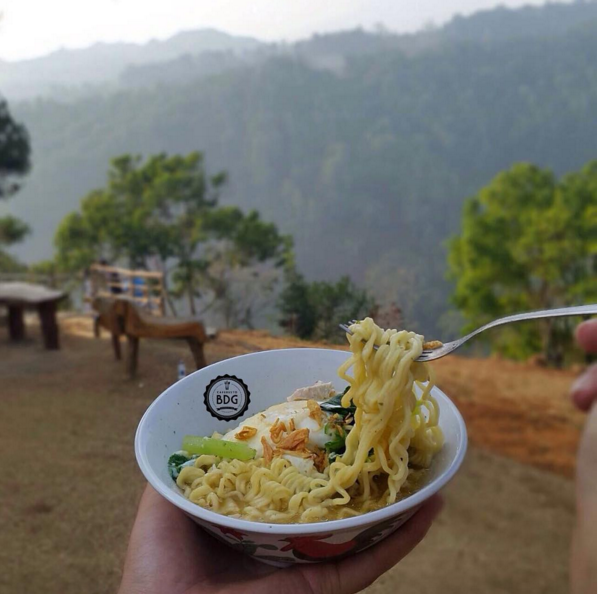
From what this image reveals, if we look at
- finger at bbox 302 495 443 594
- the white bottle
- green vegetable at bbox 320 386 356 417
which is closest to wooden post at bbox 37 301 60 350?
the white bottle

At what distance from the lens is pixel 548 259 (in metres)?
2.05

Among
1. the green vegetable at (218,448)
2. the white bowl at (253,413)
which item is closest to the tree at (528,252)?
the white bowl at (253,413)

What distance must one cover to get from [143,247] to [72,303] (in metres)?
0.34

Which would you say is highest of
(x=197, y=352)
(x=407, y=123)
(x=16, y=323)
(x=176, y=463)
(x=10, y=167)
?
(x=407, y=123)

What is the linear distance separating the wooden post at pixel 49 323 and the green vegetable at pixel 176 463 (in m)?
0.76

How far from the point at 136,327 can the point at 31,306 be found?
106 centimetres

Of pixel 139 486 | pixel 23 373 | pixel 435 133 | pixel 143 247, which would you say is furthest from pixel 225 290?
pixel 435 133

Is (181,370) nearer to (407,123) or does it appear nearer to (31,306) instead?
(31,306)

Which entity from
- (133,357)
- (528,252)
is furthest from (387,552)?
(528,252)

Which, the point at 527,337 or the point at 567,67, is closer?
the point at 527,337

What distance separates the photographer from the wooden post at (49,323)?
1476 mm

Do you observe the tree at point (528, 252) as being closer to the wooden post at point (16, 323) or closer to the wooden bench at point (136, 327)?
the wooden bench at point (136, 327)

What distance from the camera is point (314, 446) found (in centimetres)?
75

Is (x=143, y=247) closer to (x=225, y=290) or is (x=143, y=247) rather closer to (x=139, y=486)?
(x=225, y=290)
